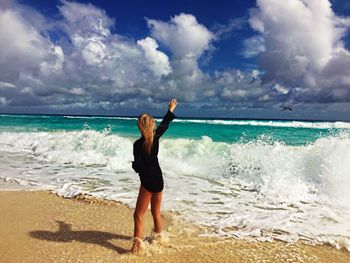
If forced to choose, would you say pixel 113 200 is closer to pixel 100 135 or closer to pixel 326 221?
pixel 326 221

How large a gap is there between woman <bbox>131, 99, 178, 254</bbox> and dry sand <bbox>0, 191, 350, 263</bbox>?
18.9 inches

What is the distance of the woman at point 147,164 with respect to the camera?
4.48 m

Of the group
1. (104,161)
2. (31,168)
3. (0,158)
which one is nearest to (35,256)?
(31,168)

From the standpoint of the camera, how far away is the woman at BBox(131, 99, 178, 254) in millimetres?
4480

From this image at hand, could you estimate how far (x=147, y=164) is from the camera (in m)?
4.62

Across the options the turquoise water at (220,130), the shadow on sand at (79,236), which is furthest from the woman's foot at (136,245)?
the turquoise water at (220,130)

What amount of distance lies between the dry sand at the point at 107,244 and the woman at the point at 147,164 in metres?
0.48

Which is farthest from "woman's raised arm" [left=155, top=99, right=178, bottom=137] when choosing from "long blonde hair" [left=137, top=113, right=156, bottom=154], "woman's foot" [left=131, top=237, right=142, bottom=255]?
"woman's foot" [left=131, top=237, right=142, bottom=255]

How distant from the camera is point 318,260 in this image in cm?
473

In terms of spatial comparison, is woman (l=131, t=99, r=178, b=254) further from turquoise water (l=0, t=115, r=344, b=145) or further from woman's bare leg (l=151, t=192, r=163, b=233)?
turquoise water (l=0, t=115, r=344, b=145)

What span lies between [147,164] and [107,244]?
57.0 inches

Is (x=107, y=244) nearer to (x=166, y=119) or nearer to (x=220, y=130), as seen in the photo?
(x=166, y=119)

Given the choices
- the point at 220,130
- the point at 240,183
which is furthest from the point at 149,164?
the point at 220,130

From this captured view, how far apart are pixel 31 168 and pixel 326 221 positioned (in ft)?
31.5
